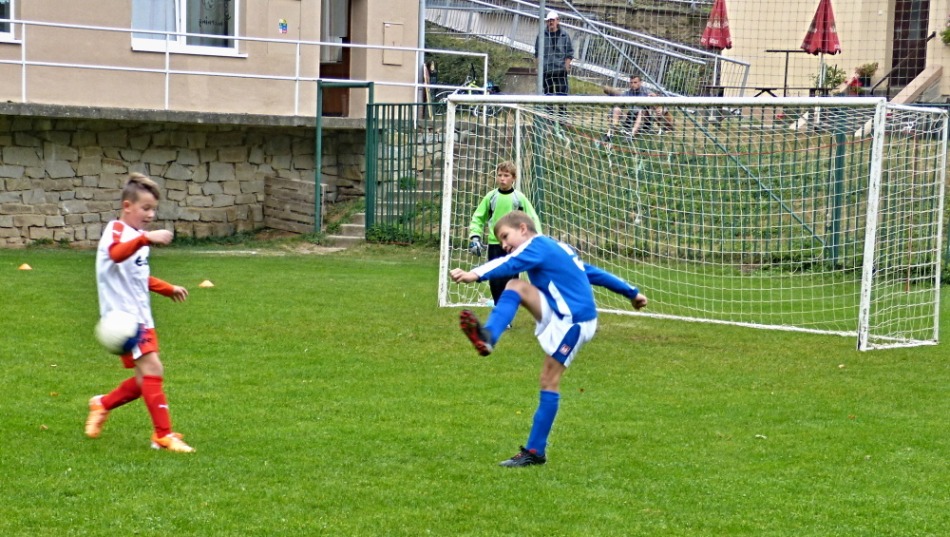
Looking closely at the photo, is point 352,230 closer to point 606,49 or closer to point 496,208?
point 496,208

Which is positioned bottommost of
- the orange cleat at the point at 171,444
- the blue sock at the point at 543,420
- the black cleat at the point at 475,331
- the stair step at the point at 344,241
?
the stair step at the point at 344,241

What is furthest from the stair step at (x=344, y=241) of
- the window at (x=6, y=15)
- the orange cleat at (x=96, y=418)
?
the orange cleat at (x=96, y=418)

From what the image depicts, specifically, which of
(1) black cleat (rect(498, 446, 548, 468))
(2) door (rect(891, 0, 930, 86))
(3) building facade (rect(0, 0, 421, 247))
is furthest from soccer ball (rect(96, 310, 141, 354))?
(2) door (rect(891, 0, 930, 86))

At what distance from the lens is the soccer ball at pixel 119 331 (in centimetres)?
716

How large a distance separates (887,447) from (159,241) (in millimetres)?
4581

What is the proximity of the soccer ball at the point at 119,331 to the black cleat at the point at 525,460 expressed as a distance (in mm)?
2212

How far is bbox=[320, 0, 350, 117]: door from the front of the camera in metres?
23.3

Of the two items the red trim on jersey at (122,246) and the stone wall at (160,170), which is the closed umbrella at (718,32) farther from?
the red trim on jersey at (122,246)

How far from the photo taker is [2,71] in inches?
755

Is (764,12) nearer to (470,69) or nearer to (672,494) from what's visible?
(470,69)

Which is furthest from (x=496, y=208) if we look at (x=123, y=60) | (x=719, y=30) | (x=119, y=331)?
(x=719, y=30)

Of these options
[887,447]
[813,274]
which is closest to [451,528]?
[887,447]

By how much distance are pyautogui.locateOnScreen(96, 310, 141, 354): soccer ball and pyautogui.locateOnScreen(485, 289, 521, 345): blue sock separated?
2034 millimetres

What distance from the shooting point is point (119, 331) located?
7156 millimetres
